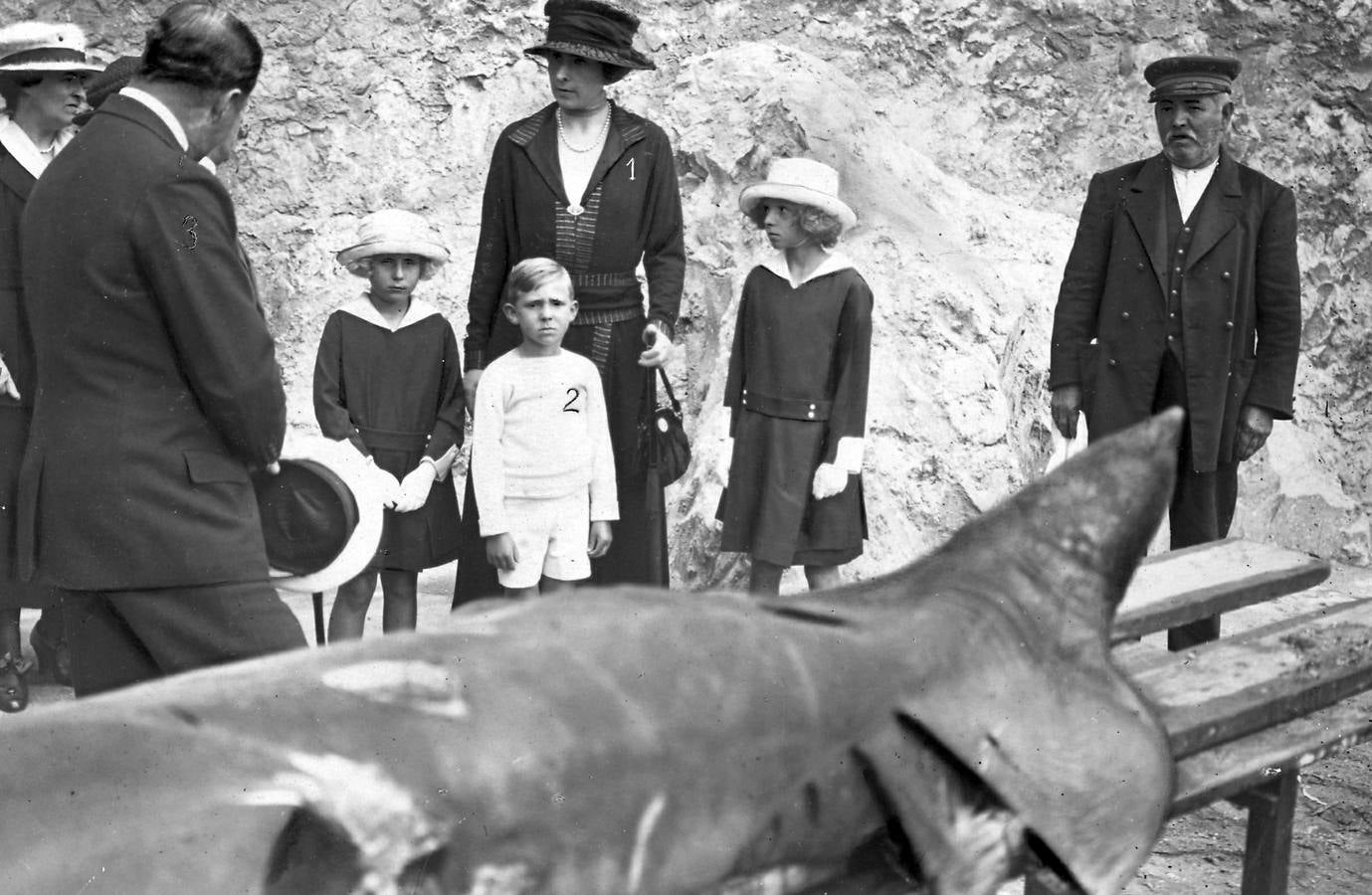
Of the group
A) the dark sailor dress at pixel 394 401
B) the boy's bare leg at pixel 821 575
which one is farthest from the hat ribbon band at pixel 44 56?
the boy's bare leg at pixel 821 575

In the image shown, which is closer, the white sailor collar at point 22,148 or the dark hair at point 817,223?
the white sailor collar at point 22,148

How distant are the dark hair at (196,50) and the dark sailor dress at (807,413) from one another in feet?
7.46

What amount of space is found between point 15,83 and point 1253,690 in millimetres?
3950

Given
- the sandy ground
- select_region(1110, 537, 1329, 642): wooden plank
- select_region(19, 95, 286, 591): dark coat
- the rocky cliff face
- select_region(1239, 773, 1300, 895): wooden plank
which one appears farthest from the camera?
the rocky cliff face

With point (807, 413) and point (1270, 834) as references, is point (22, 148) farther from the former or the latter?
point (1270, 834)

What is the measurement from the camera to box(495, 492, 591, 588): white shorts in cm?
445

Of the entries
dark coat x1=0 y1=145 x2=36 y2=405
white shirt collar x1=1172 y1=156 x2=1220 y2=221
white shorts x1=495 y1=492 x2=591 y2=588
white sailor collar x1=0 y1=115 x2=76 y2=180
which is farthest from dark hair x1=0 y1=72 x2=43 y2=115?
white shirt collar x1=1172 y1=156 x2=1220 y2=221

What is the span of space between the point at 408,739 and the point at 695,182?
559cm

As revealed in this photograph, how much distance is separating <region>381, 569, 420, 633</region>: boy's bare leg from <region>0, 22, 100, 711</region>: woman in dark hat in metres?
0.94

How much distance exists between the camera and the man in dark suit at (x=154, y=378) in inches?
103

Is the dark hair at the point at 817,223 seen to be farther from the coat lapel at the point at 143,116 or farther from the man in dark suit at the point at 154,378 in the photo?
the coat lapel at the point at 143,116

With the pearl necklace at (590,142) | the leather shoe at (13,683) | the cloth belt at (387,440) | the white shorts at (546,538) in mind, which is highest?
the pearl necklace at (590,142)

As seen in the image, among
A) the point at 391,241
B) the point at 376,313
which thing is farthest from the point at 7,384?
the point at 391,241

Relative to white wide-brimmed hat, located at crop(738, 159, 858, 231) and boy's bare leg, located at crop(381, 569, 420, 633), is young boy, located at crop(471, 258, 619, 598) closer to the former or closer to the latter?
boy's bare leg, located at crop(381, 569, 420, 633)
